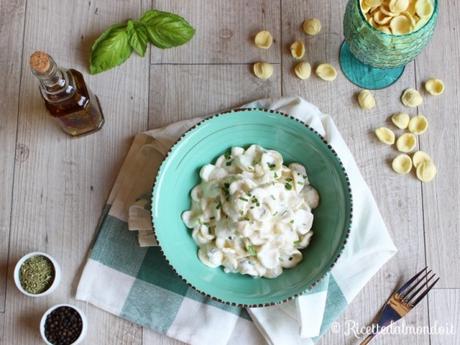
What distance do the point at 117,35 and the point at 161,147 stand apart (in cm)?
26

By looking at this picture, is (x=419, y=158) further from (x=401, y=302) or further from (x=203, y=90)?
(x=203, y=90)

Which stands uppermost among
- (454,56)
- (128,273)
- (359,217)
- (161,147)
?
(454,56)

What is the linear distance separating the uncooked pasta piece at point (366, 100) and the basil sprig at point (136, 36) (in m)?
0.39

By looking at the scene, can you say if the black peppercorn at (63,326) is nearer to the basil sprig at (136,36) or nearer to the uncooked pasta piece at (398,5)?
the basil sprig at (136,36)

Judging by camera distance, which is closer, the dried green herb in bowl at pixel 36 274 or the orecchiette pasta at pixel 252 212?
the orecchiette pasta at pixel 252 212

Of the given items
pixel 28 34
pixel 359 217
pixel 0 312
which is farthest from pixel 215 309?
pixel 28 34

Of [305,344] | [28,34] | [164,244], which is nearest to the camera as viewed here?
[164,244]

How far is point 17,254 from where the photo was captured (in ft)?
4.35

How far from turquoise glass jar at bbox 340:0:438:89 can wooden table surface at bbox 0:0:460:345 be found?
3cm

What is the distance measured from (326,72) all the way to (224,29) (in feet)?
0.82

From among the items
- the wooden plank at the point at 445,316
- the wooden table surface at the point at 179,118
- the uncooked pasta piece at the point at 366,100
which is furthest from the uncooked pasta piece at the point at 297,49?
the wooden plank at the point at 445,316

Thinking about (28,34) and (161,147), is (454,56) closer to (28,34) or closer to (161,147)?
(161,147)

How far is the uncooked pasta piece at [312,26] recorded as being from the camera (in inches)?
52.7

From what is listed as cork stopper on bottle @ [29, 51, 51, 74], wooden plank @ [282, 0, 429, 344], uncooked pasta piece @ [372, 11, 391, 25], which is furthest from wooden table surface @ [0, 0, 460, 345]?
cork stopper on bottle @ [29, 51, 51, 74]
